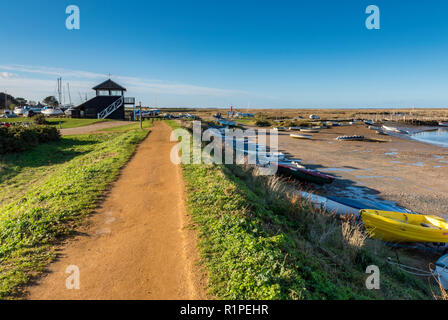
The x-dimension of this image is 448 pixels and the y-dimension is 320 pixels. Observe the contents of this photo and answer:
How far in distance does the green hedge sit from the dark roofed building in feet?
81.8

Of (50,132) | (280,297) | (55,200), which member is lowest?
(280,297)

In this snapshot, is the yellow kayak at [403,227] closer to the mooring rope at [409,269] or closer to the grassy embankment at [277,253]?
the grassy embankment at [277,253]

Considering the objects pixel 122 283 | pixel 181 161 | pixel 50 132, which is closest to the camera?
pixel 122 283

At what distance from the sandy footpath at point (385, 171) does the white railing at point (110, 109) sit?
32.5 m

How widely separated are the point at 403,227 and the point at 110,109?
48327 millimetres

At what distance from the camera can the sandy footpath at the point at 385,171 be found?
1529 centimetres

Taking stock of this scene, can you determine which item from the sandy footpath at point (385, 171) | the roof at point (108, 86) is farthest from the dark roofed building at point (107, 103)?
the sandy footpath at point (385, 171)

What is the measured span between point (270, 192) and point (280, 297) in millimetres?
7456

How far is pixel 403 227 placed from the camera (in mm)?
9781

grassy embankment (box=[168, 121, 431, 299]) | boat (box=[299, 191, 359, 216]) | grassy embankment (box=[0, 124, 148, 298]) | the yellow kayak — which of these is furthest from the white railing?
the yellow kayak

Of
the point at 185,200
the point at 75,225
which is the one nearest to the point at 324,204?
the point at 185,200
